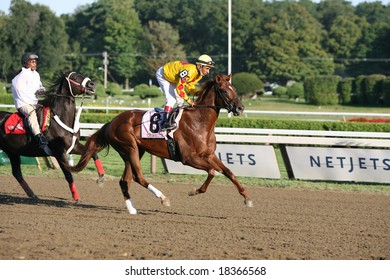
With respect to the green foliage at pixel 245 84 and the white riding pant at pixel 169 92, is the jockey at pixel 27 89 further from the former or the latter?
the green foliage at pixel 245 84

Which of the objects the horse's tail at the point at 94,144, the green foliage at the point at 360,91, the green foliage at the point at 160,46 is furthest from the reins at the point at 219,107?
the green foliage at the point at 160,46

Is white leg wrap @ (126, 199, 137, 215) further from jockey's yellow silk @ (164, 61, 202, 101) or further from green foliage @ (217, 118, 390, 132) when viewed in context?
green foliage @ (217, 118, 390, 132)

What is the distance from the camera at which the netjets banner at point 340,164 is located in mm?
11773

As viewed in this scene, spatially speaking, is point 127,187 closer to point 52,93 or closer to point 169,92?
point 169,92

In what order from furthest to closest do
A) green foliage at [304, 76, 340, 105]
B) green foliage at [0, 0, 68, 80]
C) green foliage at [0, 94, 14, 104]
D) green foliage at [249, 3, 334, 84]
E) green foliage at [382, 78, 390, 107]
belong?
green foliage at [249, 3, 334, 84]
green foliage at [0, 0, 68, 80]
green foliage at [304, 76, 340, 105]
green foliage at [382, 78, 390, 107]
green foliage at [0, 94, 14, 104]

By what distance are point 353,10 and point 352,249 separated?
306 ft

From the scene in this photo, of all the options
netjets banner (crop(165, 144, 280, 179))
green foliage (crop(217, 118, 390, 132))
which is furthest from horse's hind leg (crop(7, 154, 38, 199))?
green foliage (crop(217, 118, 390, 132))

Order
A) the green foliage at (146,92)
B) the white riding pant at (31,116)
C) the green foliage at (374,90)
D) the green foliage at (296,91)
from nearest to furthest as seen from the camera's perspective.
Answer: the white riding pant at (31,116) < the green foliage at (374,90) < the green foliage at (146,92) < the green foliage at (296,91)

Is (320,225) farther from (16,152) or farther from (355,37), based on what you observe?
(355,37)

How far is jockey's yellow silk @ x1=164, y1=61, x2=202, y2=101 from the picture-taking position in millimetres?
8578

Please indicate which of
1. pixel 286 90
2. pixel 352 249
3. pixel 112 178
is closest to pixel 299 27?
pixel 286 90

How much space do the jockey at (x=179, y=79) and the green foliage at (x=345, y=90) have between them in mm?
39060

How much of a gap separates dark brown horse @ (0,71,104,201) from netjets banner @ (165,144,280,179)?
359cm
